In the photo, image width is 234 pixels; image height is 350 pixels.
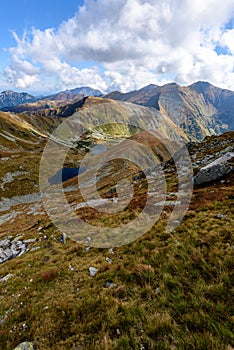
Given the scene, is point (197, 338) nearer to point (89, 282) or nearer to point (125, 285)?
point (125, 285)

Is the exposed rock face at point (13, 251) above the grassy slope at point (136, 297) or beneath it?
beneath

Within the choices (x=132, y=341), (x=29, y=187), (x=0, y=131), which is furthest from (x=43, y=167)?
(x=132, y=341)

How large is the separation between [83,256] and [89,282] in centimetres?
396

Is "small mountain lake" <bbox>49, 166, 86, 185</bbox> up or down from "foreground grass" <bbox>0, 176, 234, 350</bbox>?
up

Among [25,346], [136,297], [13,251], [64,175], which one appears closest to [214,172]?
[136,297]

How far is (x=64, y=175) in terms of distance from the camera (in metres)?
129

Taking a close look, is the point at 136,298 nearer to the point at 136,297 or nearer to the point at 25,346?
the point at 136,297

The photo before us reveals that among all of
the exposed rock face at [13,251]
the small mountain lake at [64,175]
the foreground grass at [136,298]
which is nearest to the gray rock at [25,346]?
the foreground grass at [136,298]

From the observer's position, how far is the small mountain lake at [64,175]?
116412mm

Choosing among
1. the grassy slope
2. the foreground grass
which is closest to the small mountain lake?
the grassy slope

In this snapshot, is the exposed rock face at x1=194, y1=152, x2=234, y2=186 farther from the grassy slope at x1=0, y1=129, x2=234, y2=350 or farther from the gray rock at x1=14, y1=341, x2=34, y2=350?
the gray rock at x1=14, y1=341, x2=34, y2=350

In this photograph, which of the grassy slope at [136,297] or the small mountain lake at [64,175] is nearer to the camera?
the grassy slope at [136,297]

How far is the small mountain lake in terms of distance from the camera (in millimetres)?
116412

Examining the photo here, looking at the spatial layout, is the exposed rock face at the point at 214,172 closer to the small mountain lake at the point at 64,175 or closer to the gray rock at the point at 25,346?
the gray rock at the point at 25,346
